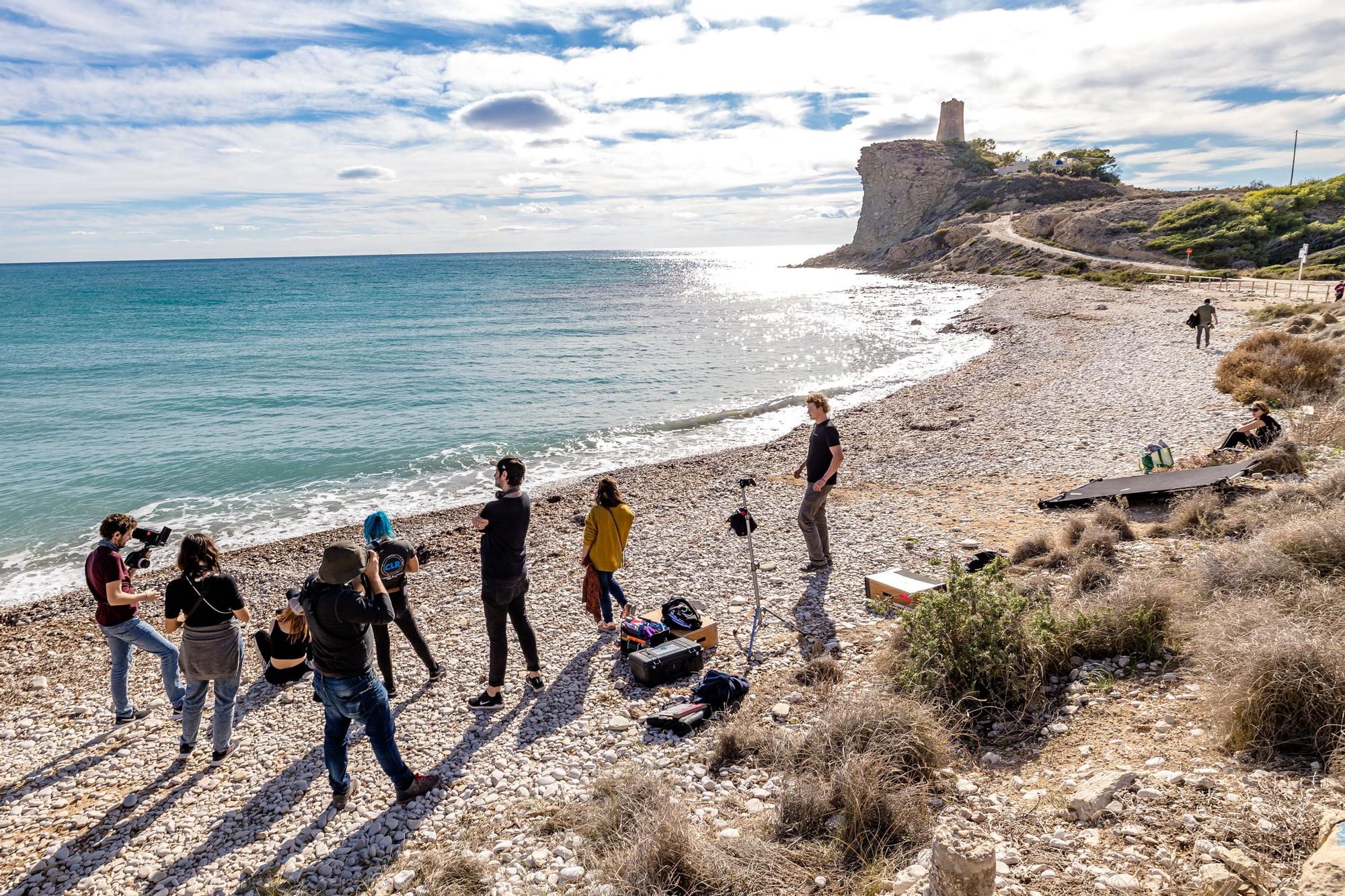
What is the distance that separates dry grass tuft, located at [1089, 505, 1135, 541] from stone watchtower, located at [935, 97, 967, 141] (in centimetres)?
14186

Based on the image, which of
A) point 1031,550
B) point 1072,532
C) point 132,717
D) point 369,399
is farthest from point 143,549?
point 369,399

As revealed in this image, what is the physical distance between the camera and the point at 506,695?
7219 mm

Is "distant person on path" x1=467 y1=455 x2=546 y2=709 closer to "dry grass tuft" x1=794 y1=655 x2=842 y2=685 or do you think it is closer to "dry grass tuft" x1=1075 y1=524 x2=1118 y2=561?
"dry grass tuft" x1=794 y1=655 x2=842 y2=685

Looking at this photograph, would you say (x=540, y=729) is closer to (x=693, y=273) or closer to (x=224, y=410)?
(x=224, y=410)

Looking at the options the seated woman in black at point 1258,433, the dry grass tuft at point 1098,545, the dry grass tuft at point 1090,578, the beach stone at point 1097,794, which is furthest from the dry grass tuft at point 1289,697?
the seated woman in black at point 1258,433

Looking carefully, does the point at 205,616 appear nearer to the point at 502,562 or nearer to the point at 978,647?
the point at 502,562

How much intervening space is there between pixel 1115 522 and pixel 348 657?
8575mm

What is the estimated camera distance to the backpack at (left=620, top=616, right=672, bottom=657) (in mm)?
7750

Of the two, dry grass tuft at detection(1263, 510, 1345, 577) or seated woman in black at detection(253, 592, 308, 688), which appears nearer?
seated woman in black at detection(253, 592, 308, 688)

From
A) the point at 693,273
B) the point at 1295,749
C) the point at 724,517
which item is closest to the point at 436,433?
the point at 724,517

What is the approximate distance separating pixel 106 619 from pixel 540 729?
4.11 meters

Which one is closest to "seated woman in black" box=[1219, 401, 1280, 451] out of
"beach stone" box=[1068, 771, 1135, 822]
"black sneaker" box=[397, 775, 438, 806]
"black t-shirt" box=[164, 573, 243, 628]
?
"beach stone" box=[1068, 771, 1135, 822]

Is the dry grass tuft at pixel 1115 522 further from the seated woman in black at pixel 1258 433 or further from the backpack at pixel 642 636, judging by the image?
the backpack at pixel 642 636

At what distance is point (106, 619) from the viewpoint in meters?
6.63
